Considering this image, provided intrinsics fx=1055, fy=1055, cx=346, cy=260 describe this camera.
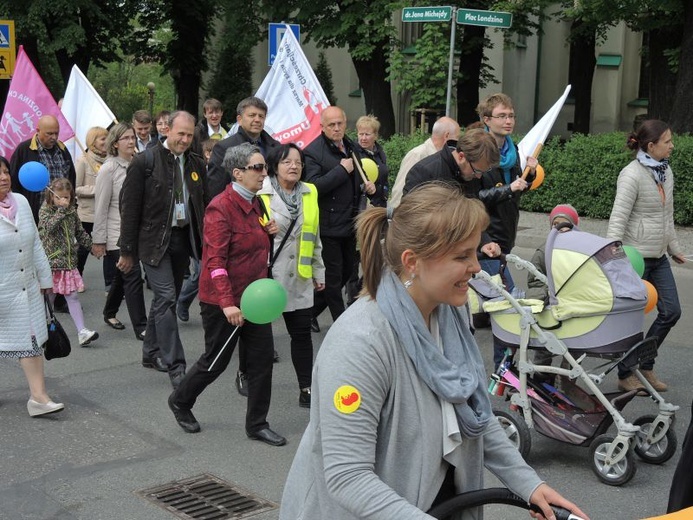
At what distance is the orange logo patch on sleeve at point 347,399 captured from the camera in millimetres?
2441

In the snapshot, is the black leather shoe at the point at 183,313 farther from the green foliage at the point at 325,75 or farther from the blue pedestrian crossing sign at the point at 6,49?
the green foliage at the point at 325,75

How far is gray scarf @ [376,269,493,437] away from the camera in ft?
8.29

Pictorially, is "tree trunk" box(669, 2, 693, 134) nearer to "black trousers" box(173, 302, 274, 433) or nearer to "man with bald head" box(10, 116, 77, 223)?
"man with bald head" box(10, 116, 77, 223)

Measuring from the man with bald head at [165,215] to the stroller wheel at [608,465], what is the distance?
9.81ft

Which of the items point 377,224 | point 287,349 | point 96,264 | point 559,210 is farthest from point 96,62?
point 377,224

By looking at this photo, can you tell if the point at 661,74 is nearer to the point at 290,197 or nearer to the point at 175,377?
the point at 290,197

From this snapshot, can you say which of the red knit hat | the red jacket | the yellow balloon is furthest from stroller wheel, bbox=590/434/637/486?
the yellow balloon


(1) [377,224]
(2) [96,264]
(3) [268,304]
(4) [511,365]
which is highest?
(1) [377,224]

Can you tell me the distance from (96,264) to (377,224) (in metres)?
10.9

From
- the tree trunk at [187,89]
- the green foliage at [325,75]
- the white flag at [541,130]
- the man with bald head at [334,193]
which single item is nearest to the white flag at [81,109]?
the man with bald head at [334,193]

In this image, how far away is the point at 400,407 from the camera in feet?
8.26

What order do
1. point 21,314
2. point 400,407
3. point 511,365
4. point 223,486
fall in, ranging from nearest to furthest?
1. point 400,407
2. point 223,486
3. point 511,365
4. point 21,314

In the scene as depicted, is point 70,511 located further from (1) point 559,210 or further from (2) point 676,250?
(2) point 676,250

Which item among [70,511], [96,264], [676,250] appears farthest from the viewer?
[96,264]
